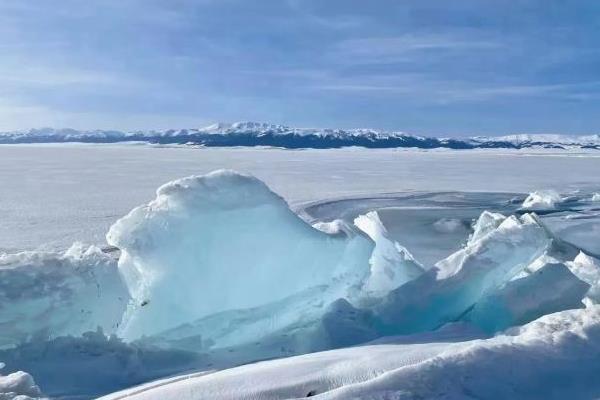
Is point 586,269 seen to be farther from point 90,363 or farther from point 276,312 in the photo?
point 90,363

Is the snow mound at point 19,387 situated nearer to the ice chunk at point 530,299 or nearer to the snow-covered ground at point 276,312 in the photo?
the snow-covered ground at point 276,312

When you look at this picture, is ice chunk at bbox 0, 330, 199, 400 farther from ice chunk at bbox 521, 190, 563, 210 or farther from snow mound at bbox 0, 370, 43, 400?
ice chunk at bbox 521, 190, 563, 210

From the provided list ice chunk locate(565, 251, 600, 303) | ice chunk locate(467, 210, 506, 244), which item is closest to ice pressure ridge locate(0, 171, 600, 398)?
ice chunk locate(565, 251, 600, 303)

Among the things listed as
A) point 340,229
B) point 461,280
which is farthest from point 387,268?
point 461,280

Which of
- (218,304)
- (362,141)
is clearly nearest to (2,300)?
(218,304)

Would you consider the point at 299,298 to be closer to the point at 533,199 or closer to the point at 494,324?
the point at 494,324

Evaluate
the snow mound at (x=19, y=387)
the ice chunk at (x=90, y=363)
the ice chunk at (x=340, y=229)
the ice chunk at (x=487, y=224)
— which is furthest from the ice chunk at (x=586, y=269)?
the snow mound at (x=19, y=387)
